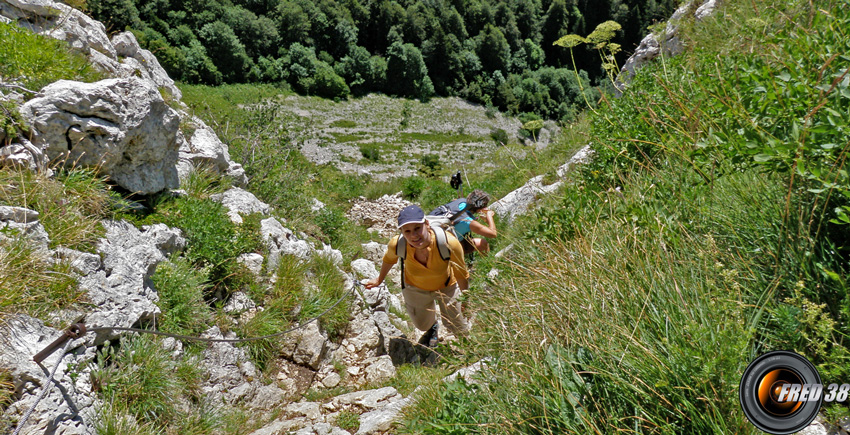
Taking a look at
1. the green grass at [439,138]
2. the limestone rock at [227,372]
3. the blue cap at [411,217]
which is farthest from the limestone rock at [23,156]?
the green grass at [439,138]

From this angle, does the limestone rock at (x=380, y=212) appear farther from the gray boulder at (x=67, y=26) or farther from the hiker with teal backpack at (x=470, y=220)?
the gray boulder at (x=67, y=26)

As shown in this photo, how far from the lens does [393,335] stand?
5.75 meters

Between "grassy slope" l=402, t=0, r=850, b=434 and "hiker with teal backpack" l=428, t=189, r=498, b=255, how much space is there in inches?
82.7

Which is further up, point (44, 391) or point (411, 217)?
point (411, 217)

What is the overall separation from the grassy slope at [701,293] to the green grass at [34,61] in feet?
17.2

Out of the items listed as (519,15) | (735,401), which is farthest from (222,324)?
(519,15)

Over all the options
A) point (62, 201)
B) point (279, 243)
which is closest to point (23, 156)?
point (62, 201)

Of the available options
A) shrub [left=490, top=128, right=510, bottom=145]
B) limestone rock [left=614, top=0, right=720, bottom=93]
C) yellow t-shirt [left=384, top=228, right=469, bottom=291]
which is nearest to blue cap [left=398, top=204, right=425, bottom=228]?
yellow t-shirt [left=384, top=228, right=469, bottom=291]

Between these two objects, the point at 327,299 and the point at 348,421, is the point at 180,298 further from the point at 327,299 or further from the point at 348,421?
the point at 348,421

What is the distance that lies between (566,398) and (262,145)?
8.86 meters

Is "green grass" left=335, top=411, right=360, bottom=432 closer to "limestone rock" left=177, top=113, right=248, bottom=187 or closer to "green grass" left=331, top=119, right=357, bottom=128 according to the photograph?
"limestone rock" left=177, top=113, right=248, bottom=187

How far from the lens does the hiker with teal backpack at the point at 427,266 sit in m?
4.28

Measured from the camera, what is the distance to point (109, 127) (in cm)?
432

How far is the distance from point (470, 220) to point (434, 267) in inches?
43.1
